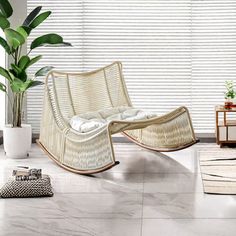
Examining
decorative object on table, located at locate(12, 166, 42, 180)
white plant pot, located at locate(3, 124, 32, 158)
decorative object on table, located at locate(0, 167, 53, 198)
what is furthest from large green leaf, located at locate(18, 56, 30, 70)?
decorative object on table, located at locate(0, 167, 53, 198)

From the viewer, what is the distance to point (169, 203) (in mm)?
3877

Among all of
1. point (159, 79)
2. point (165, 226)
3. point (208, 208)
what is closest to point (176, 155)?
point (159, 79)

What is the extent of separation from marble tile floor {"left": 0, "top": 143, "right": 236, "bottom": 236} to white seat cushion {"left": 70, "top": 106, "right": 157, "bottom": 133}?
383 mm

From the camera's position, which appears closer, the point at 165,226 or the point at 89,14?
the point at 165,226

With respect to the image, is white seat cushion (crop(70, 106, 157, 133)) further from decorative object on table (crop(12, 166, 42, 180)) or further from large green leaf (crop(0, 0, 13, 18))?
large green leaf (crop(0, 0, 13, 18))

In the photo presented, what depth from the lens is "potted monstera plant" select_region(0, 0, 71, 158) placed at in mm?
5289

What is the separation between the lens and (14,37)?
5219 millimetres

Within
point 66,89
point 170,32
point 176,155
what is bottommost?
point 176,155

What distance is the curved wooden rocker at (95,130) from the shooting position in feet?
15.6

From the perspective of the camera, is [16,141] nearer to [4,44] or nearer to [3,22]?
[4,44]

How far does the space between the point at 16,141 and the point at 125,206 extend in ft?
6.51

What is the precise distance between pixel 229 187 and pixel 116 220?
3.72 feet

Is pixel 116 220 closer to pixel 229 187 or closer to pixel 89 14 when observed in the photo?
pixel 229 187

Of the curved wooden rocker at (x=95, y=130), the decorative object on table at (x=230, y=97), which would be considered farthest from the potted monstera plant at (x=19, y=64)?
the decorative object on table at (x=230, y=97)
